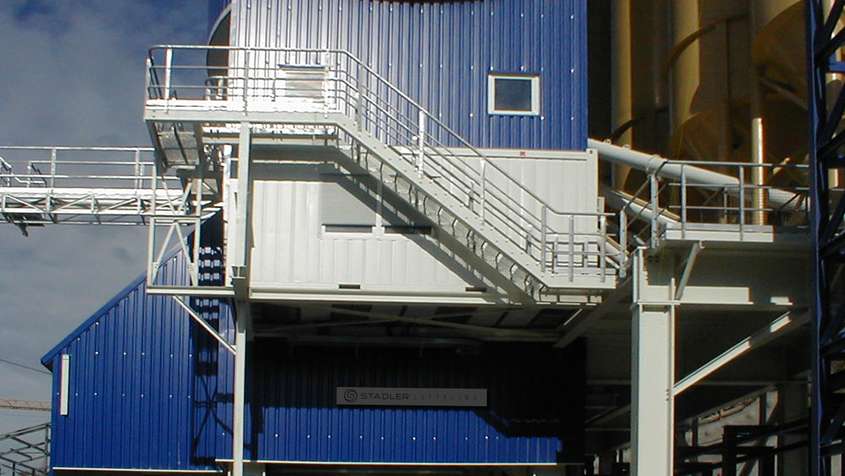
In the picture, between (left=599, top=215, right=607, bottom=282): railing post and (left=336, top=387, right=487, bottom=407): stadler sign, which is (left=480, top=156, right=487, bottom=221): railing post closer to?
(left=599, top=215, right=607, bottom=282): railing post

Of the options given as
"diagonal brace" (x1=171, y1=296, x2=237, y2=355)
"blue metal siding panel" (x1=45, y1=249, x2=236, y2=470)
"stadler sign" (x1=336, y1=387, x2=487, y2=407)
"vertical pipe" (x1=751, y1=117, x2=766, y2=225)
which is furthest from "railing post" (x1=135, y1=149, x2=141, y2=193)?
"vertical pipe" (x1=751, y1=117, x2=766, y2=225)

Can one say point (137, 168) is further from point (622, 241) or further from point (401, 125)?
point (622, 241)

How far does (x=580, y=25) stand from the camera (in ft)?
94.3

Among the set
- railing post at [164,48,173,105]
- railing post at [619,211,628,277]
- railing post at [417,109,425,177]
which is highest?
railing post at [164,48,173,105]

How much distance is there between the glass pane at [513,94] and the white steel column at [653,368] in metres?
6.21

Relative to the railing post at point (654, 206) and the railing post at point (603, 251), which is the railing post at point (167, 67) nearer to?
the railing post at point (603, 251)

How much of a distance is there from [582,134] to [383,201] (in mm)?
4584

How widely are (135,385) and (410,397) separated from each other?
6.44 metres

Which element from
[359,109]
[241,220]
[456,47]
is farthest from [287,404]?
[456,47]

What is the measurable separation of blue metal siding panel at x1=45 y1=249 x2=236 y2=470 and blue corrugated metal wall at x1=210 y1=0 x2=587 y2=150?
6314mm

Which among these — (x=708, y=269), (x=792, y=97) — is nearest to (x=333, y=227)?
(x=708, y=269)

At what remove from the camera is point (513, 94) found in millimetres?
28344

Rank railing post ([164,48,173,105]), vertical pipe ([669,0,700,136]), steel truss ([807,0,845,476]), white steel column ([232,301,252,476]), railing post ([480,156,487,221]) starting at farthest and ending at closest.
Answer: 1. vertical pipe ([669,0,700,136])
2. railing post ([164,48,173,105])
3. white steel column ([232,301,252,476])
4. railing post ([480,156,487,221])
5. steel truss ([807,0,845,476])

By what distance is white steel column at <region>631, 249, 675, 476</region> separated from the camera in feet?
74.4
